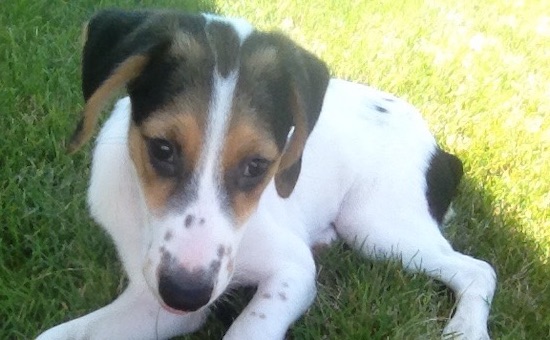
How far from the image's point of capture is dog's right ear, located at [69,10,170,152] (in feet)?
11.7

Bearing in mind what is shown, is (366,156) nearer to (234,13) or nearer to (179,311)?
(179,311)

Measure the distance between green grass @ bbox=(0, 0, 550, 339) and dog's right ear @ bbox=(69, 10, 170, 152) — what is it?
0.96 m

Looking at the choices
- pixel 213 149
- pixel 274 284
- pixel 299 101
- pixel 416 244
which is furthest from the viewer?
pixel 416 244

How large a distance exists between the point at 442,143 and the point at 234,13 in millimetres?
2381

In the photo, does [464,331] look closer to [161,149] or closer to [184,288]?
[184,288]

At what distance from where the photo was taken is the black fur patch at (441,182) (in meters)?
4.98

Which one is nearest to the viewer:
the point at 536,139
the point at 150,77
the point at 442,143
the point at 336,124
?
the point at 150,77

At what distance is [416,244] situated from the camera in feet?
15.4

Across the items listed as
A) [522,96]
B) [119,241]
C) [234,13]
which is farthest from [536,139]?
[119,241]

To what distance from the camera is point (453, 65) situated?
301 inches

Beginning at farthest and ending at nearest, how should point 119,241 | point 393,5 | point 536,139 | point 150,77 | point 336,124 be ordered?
point 393,5 < point 536,139 < point 336,124 < point 119,241 < point 150,77

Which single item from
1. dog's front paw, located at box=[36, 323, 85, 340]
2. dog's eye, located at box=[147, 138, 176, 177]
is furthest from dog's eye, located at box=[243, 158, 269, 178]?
dog's front paw, located at box=[36, 323, 85, 340]

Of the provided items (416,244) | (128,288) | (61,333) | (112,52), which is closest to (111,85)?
(112,52)

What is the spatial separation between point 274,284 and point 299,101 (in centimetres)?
91
